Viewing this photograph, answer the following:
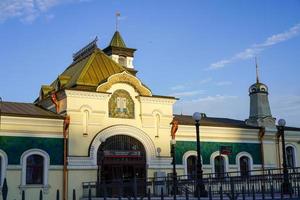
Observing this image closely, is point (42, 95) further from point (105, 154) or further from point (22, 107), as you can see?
point (105, 154)

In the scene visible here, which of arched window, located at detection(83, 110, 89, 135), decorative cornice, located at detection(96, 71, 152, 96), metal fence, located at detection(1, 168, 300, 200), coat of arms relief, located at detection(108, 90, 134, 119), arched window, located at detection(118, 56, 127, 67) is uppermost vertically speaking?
arched window, located at detection(118, 56, 127, 67)

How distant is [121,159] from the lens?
26609 mm

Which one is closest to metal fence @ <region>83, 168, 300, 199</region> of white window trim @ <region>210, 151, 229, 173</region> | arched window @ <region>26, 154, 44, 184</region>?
arched window @ <region>26, 154, 44, 184</region>

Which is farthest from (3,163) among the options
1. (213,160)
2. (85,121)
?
(213,160)

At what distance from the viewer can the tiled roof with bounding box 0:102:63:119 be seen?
2441cm

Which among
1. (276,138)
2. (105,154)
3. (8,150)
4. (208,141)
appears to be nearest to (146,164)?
(105,154)

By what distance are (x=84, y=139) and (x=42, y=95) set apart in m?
6.10

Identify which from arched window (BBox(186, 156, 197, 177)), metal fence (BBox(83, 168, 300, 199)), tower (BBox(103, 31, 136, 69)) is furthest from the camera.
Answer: tower (BBox(103, 31, 136, 69))

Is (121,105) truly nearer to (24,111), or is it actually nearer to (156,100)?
(156,100)

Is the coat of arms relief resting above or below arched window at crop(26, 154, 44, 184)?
above

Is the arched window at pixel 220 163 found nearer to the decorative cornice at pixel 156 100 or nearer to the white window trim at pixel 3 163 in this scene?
the decorative cornice at pixel 156 100

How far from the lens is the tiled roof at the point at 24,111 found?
80.1 ft

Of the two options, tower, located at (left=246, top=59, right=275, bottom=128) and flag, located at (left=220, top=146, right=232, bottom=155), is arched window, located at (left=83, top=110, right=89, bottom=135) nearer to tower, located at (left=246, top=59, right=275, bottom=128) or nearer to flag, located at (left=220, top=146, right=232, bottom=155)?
flag, located at (left=220, top=146, right=232, bottom=155)

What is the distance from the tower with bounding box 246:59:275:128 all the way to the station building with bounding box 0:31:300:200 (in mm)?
516
